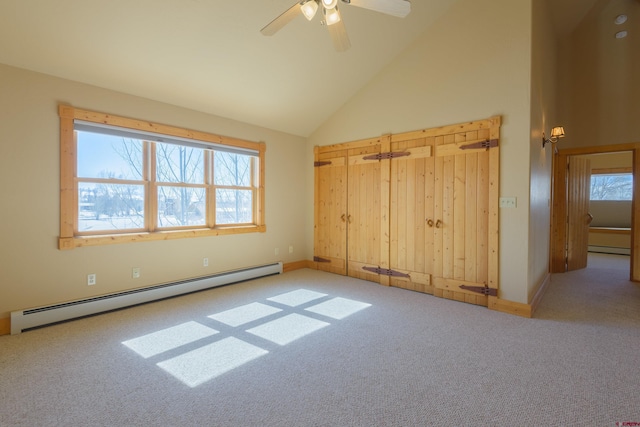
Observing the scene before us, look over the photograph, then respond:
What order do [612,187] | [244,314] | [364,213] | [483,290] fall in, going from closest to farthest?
[244,314], [483,290], [364,213], [612,187]

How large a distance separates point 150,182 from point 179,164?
47cm

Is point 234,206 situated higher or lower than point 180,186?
lower

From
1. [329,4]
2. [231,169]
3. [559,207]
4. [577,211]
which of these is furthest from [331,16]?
[577,211]

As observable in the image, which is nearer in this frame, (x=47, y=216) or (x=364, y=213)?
(x=47, y=216)

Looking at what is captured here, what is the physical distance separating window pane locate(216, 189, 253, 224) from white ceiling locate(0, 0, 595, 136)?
1.16m

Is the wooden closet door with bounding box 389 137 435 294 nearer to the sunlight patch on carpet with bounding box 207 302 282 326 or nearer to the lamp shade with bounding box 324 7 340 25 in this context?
the sunlight patch on carpet with bounding box 207 302 282 326

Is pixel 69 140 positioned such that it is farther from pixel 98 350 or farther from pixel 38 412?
pixel 38 412

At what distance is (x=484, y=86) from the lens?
3.57 meters

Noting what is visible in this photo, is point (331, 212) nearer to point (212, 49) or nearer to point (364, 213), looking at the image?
point (364, 213)

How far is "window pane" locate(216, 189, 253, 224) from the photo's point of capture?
4602 mm

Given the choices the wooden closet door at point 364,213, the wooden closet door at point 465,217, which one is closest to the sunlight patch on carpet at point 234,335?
the wooden closet door at point 364,213

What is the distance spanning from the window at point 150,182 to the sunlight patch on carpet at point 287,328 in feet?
6.09

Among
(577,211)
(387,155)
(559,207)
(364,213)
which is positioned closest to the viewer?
(387,155)

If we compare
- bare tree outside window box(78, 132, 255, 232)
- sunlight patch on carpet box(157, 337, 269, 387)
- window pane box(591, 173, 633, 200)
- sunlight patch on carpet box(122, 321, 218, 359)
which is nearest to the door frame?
window pane box(591, 173, 633, 200)
